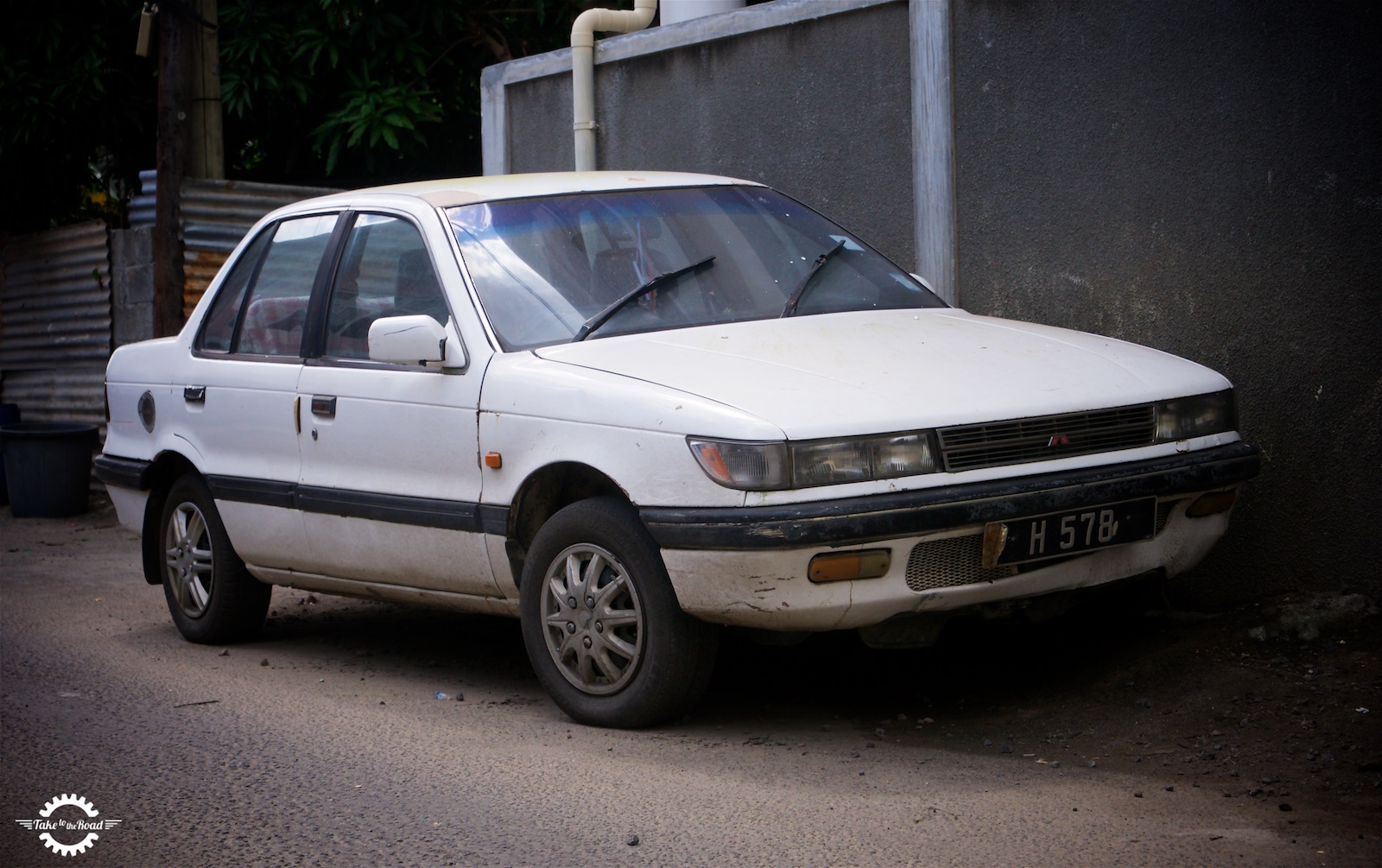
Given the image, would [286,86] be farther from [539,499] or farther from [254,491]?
[539,499]

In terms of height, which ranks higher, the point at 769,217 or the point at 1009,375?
the point at 769,217

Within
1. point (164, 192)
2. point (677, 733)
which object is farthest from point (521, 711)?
point (164, 192)

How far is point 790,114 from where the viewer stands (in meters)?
7.75

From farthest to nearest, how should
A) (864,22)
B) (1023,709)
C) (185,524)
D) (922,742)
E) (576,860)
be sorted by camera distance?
(864,22), (185,524), (1023,709), (922,742), (576,860)

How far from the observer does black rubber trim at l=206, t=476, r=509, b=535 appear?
5.08 metres

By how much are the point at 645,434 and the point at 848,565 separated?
2.24ft

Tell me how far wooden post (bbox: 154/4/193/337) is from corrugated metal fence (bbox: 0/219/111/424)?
1.56 meters

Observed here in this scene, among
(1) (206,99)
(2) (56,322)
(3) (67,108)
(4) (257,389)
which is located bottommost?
(4) (257,389)

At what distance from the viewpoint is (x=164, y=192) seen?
1152 cm

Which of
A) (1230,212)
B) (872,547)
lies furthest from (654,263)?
(1230,212)

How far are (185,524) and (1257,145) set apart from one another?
14.8 feet

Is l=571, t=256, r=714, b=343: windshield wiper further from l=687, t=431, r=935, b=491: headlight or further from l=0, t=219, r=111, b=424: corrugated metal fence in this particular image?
l=0, t=219, r=111, b=424: corrugated metal fence

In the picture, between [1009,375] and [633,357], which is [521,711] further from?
[1009,375]

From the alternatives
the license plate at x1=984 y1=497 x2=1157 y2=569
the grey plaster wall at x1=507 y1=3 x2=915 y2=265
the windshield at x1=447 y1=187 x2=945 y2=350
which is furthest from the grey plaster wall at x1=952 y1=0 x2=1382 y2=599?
the license plate at x1=984 y1=497 x2=1157 y2=569
